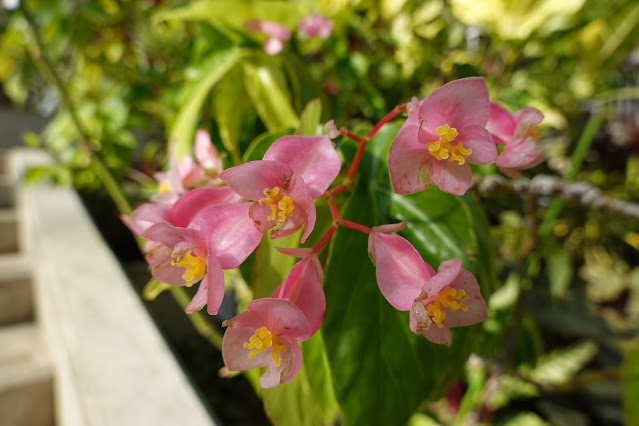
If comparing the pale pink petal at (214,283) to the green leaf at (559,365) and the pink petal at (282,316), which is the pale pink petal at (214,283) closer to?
the pink petal at (282,316)

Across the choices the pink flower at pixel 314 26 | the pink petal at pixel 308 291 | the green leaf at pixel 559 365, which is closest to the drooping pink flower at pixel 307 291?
the pink petal at pixel 308 291

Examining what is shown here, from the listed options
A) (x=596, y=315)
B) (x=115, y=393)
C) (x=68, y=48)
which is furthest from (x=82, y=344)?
(x=596, y=315)

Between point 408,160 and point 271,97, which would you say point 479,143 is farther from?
point 271,97

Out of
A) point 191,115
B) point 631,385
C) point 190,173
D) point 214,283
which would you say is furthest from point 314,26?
point 631,385

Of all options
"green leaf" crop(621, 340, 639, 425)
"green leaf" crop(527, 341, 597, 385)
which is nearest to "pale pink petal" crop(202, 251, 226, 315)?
"green leaf" crop(621, 340, 639, 425)

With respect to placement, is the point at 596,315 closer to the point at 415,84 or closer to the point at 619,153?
the point at 619,153

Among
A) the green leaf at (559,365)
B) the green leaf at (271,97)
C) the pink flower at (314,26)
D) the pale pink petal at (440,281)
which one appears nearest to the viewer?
the pale pink petal at (440,281)
